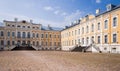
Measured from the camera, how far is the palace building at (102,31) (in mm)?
26344

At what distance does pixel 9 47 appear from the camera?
49.4 meters

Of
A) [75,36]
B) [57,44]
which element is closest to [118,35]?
[75,36]

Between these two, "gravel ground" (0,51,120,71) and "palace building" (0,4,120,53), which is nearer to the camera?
"gravel ground" (0,51,120,71)

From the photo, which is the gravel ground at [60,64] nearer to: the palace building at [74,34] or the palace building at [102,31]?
the palace building at [102,31]

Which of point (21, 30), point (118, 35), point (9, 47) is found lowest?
point (9, 47)

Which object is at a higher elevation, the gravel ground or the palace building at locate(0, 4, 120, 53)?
the palace building at locate(0, 4, 120, 53)

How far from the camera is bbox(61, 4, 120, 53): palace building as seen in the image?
26.3 meters

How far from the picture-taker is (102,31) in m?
30.1

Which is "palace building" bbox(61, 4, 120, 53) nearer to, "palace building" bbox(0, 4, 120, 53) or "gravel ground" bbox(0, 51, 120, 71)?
"palace building" bbox(0, 4, 120, 53)

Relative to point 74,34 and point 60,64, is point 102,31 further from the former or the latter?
point 60,64

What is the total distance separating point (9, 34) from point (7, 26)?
10.7 ft

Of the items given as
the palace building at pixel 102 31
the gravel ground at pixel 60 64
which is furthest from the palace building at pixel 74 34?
the gravel ground at pixel 60 64

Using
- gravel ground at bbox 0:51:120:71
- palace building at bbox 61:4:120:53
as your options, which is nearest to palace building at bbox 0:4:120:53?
palace building at bbox 61:4:120:53

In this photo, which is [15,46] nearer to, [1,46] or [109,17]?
[1,46]
